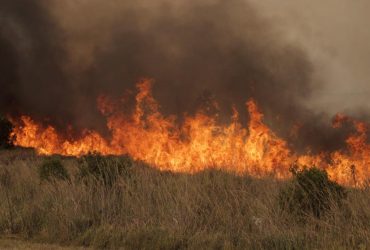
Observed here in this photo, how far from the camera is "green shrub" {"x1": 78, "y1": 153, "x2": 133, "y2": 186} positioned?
1121cm

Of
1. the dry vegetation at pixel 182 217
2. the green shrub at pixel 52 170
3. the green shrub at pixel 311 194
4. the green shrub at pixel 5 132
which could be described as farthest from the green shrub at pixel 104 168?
the green shrub at pixel 5 132

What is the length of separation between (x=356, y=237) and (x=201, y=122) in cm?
3045

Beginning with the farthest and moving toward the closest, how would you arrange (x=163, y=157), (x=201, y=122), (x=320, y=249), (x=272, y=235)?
(x=201, y=122) → (x=163, y=157) → (x=272, y=235) → (x=320, y=249)

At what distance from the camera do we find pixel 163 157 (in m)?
31.8

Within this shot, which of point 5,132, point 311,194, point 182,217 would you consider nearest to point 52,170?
point 182,217

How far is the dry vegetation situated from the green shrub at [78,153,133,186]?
352 millimetres

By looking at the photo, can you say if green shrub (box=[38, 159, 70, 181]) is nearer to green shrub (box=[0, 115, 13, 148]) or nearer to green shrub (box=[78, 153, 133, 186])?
green shrub (box=[78, 153, 133, 186])

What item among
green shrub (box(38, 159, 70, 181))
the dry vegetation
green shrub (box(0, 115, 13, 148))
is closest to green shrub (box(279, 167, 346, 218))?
the dry vegetation

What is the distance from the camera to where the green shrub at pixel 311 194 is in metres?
8.74

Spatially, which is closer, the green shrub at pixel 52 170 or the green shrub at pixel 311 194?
the green shrub at pixel 311 194

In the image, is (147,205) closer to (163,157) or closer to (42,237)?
(42,237)

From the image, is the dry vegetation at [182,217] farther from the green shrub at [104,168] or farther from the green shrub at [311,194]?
the green shrub at [104,168]

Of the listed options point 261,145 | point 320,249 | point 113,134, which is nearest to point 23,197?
point 320,249

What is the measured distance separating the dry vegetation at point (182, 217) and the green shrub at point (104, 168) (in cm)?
35
